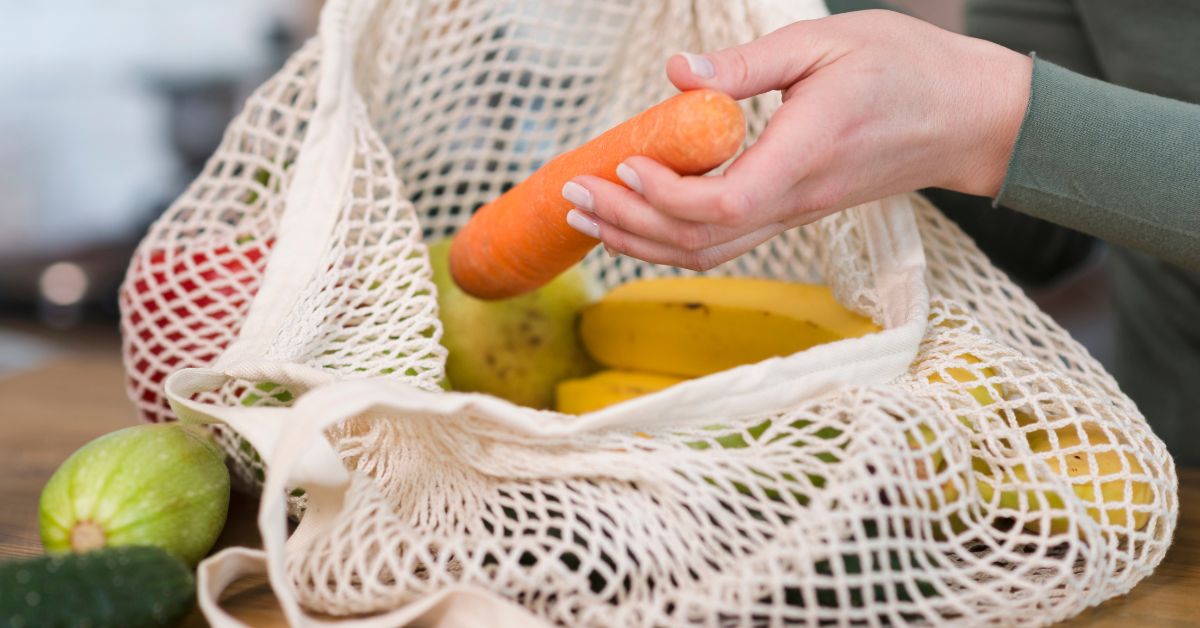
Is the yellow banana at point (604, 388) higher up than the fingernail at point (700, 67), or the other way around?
the fingernail at point (700, 67)

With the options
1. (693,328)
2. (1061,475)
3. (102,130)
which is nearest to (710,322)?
(693,328)

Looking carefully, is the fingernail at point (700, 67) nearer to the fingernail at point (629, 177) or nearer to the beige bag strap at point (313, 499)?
the fingernail at point (629, 177)

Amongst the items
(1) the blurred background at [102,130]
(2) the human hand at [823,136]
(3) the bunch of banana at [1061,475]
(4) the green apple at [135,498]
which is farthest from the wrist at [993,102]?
(1) the blurred background at [102,130]

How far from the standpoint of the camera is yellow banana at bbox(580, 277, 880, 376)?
0.65m

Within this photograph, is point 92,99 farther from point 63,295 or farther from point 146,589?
point 146,589

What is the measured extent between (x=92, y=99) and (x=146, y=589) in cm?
231

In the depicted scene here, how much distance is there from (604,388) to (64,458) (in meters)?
0.45

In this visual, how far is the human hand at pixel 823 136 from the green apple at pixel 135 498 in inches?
10.1

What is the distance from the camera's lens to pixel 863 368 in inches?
19.2

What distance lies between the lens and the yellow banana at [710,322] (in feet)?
2.15

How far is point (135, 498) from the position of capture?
48 cm

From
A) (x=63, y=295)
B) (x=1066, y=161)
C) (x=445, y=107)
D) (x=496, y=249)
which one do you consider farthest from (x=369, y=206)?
(x=63, y=295)

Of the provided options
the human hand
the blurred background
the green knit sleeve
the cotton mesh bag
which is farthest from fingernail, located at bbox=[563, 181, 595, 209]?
the blurred background

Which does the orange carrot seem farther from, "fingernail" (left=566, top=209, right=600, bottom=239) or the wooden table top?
the wooden table top
